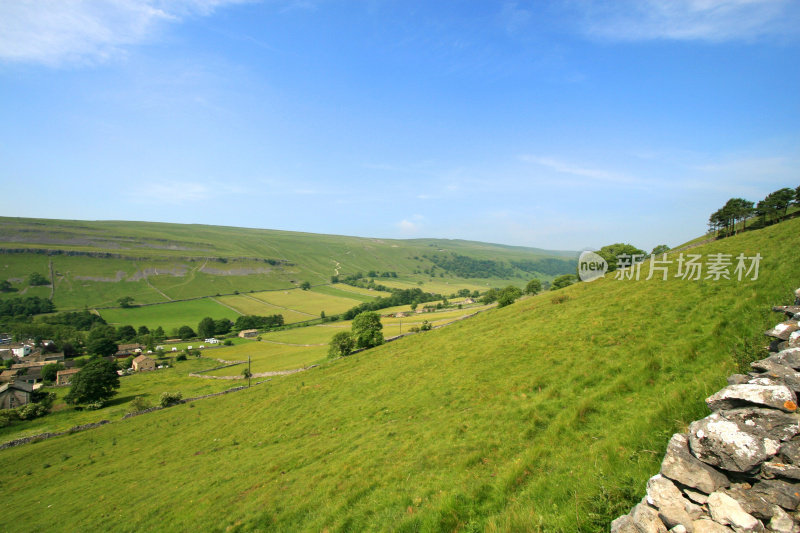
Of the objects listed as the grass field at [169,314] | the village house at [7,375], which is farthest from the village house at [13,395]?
the grass field at [169,314]

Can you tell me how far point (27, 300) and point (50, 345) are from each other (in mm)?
64865

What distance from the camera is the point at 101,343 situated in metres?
97.6

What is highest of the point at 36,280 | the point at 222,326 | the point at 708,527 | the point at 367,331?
the point at 708,527

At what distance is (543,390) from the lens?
15070mm

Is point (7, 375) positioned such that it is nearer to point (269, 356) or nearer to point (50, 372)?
point (50, 372)

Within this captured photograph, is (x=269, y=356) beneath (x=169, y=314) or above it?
above

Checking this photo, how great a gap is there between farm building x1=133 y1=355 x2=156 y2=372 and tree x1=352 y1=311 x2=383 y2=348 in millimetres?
58277

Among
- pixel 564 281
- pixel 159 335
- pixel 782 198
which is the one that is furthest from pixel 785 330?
pixel 159 335

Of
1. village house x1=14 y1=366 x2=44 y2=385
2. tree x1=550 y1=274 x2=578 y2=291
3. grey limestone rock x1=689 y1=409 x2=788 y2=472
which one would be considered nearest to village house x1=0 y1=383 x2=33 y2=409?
village house x1=14 y1=366 x2=44 y2=385

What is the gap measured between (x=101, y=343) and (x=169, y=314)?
4821cm

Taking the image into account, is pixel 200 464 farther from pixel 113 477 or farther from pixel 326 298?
pixel 326 298

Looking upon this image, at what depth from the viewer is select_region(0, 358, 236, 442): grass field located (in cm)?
4634

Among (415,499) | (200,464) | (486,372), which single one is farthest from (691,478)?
(200,464)

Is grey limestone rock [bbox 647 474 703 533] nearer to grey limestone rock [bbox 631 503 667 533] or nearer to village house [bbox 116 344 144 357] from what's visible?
grey limestone rock [bbox 631 503 667 533]
